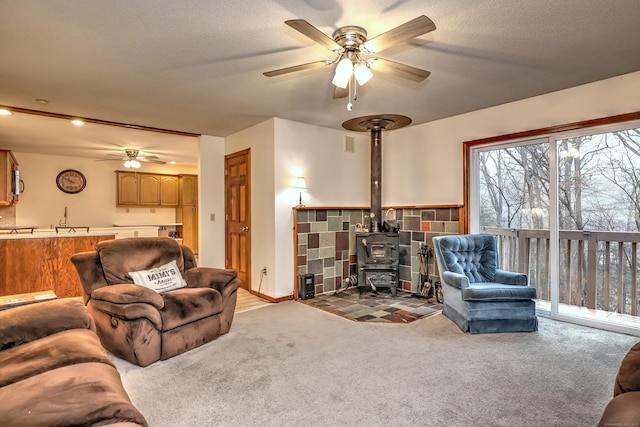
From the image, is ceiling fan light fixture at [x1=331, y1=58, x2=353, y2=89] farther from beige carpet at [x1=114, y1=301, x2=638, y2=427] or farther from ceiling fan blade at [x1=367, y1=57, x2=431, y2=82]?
beige carpet at [x1=114, y1=301, x2=638, y2=427]

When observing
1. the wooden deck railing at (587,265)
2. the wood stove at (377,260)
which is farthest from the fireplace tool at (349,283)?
the wooden deck railing at (587,265)

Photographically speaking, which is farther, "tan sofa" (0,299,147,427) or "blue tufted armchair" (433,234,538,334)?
"blue tufted armchair" (433,234,538,334)

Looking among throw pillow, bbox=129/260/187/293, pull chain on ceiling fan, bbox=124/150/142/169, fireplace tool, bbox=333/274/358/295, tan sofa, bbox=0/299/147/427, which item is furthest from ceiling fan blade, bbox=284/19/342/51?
pull chain on ceiling fan, bbox=124/150/142/169

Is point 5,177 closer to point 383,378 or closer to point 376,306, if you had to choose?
point 376,306

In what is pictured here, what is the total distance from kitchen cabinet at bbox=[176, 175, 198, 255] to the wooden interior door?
3.54 meters

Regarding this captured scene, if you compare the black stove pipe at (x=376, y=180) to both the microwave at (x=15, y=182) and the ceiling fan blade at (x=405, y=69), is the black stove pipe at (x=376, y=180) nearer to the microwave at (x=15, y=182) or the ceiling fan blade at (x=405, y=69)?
the ceiling fan blade at (x=405, y=69)

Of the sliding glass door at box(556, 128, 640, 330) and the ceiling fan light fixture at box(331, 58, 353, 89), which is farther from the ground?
the ceiling fan light fixture at box(331, 58, 353, 89)

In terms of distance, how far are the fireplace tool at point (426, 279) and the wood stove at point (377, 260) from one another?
351mm

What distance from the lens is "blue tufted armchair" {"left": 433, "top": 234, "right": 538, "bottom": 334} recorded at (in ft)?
10.6

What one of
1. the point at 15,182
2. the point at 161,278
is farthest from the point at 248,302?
the point at 15,182

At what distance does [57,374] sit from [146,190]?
24.5 ft

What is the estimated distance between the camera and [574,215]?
3.81 meters

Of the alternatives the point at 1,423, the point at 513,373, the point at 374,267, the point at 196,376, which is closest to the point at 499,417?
the point at 513,373

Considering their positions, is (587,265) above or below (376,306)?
above
